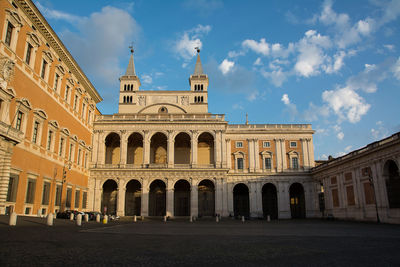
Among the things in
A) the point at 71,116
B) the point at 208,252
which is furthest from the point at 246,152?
the point at 208,252

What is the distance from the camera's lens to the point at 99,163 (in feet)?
140

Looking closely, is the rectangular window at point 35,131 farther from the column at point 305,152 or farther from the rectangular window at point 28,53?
the column at point 305,152

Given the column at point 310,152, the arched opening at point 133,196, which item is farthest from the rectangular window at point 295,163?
the arched opening at point 133,196

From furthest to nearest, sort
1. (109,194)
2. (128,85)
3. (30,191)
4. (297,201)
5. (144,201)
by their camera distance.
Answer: (128,85) → (297,201) → (109,194) → (144,201) → (30,191)

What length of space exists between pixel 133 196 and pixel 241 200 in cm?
1585

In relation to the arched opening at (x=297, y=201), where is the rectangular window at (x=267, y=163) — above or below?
above

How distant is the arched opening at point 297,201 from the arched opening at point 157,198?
1928cm

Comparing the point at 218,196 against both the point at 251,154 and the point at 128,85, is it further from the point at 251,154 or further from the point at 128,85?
the point at 128,85

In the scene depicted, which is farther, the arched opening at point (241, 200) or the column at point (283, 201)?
the arched opening at point (241, 200)

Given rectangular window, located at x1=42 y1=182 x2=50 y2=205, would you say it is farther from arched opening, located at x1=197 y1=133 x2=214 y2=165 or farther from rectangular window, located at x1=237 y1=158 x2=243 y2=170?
rectangular window, located at x1=237 y1=158 x2=243 y2=170

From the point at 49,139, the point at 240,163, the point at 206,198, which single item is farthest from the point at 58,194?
the point at 240,163

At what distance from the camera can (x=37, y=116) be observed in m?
26.8

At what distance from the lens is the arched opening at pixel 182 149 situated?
47062 millimetres

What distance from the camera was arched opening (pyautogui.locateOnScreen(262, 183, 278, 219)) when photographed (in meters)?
47.6
